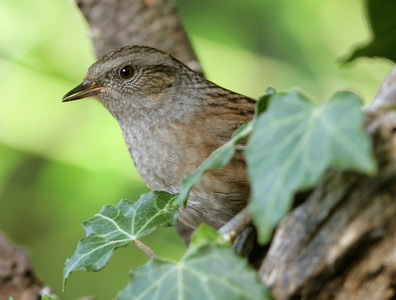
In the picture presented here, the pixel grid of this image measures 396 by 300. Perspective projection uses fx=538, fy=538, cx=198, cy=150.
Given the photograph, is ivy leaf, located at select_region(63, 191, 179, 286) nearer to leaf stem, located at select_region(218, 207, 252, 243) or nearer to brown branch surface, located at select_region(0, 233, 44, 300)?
leaf stem, located at select_region(218, 207, 252, 243)

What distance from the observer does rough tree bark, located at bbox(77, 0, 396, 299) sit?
1083 mm

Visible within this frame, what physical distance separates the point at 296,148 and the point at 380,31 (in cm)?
127

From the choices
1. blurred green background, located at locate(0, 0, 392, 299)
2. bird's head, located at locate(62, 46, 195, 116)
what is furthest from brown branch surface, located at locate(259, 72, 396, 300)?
blurred green background, located at locate(0, 0, 392, 299)

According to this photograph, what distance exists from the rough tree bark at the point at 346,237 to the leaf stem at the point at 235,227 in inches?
3.6

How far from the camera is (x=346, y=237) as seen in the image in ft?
3.59

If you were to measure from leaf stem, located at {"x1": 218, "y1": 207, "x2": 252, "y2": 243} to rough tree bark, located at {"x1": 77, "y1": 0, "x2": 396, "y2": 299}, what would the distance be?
91 millimetres

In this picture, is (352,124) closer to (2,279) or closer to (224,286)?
(224,286)

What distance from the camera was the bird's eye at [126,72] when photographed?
8.73 ft

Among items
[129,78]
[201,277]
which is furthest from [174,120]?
[201,277]

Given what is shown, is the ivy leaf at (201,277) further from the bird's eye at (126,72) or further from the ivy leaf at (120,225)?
the bird's eye at (126,72)

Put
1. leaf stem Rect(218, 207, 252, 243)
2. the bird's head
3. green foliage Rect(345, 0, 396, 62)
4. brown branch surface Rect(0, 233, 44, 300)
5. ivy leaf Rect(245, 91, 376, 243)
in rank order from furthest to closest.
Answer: the bird's head, brown branch surface Rect(0, 233, 44, 300), green foliage Rect(345, 0, 396, 62), leaf stem Rect(218, 207, 252, 243), ivy leaf Rect(245, 91, 376, 243)

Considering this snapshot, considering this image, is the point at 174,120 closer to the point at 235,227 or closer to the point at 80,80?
the point at 235,227

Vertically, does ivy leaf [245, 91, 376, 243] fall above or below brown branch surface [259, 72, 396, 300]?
above

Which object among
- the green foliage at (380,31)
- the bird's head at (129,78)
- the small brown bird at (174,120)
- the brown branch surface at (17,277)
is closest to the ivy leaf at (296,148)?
the small brown bird at (174,120)
